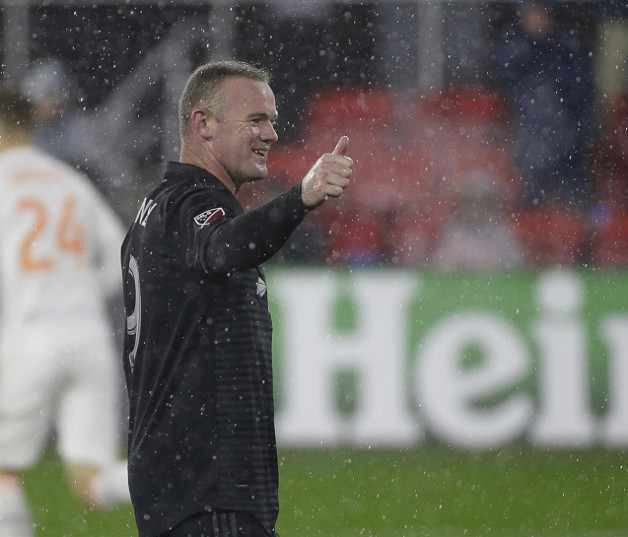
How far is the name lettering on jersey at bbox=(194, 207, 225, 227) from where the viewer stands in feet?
8.21

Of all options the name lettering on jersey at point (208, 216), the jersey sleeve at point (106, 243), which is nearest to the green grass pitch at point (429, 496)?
the jersey sleeve at point (106, 243)

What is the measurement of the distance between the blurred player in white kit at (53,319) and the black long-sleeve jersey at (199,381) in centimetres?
217

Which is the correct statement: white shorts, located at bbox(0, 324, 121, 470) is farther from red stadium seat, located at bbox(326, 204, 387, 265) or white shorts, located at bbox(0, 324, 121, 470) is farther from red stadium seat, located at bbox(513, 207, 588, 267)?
red stadium seat, located at bbox(513, 207, 588, 267)

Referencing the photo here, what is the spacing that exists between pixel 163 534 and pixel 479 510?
4.09 metres

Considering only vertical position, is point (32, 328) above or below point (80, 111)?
below

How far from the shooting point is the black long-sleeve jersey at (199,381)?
2535 millimetres

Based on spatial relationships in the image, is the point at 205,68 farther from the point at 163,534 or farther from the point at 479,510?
the point at 479,510

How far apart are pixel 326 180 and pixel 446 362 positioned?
449 cm

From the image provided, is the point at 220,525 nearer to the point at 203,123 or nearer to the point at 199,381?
the point at 199,381

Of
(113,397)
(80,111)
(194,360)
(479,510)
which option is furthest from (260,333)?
(80,111)

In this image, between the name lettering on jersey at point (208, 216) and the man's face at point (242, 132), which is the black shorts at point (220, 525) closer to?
the name lettering on jersey at point (208, 216)

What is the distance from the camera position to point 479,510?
647cm

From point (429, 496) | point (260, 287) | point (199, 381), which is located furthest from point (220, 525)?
point (429, 496)

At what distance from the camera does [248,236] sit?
241cm
